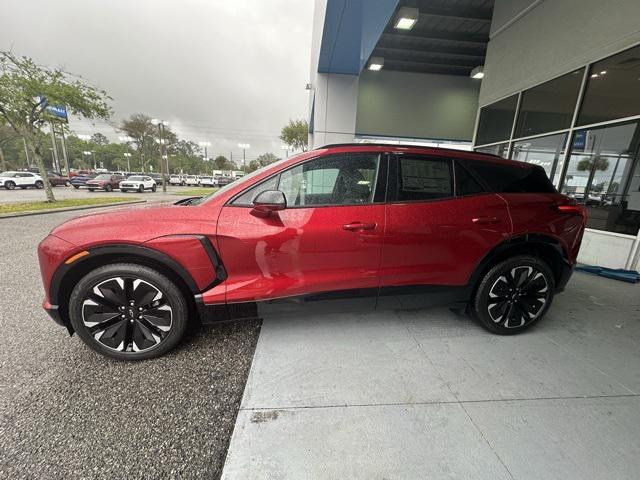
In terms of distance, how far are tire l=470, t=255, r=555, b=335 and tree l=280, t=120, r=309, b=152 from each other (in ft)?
81.6

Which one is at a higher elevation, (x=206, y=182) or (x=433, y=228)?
(x=433, y=228)

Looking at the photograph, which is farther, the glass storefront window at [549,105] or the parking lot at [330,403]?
the glass storefront window at [549,105]

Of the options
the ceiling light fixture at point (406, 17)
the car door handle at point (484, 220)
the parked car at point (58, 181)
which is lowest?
the parked car at point (58, 181)

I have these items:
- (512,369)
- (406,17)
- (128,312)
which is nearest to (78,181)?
(406,17)

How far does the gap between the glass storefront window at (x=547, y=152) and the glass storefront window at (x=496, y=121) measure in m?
0.55

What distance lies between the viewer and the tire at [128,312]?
6.42ft

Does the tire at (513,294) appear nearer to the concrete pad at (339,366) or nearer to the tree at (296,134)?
the concrete pad at (339,366)

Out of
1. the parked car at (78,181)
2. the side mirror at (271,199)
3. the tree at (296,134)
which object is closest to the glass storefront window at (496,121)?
the side mirror at (271,199)

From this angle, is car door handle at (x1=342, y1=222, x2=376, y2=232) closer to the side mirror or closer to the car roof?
the side mirror

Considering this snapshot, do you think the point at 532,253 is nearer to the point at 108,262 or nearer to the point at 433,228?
the point at 433,228

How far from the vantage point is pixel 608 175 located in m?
4.75

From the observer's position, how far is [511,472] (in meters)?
1.37

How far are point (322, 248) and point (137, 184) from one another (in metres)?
24.1

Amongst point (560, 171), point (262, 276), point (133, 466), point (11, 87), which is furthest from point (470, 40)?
point (11, 87)
